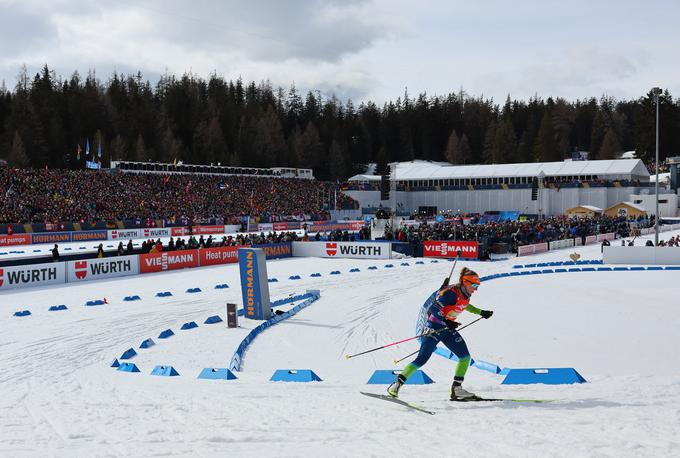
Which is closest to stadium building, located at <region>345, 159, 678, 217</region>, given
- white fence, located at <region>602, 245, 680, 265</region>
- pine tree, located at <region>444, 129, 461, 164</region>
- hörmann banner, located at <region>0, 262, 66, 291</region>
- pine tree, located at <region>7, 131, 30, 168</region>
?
white fence, located at <region>602, 245, 680, 265</region>

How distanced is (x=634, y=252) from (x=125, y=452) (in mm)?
27314

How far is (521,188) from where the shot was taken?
7006cm

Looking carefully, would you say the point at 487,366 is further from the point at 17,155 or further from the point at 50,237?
the point at 17,155

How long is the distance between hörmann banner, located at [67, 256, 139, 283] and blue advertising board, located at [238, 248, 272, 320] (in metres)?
11.1

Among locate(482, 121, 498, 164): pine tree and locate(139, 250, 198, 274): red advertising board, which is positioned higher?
locate(482, 121, 498, 164): pine tree

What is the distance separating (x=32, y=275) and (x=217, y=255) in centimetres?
931

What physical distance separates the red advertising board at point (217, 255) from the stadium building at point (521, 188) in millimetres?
31686

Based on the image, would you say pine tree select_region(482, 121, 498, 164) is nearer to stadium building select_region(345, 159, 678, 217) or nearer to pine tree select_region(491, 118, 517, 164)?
pine tree select_region(491, 118, 517, 164)

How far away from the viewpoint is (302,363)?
10617mm

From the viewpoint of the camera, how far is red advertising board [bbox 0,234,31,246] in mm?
35938

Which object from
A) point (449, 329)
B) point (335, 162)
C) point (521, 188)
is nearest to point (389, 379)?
point (449, 329)

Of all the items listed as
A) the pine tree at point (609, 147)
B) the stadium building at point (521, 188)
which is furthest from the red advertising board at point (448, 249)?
the pine tree at point (609, 147)

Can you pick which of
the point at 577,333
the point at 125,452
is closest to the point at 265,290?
the point at 577,333

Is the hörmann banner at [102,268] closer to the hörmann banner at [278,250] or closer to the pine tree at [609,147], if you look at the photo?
the hörmann banner at [278,250]
